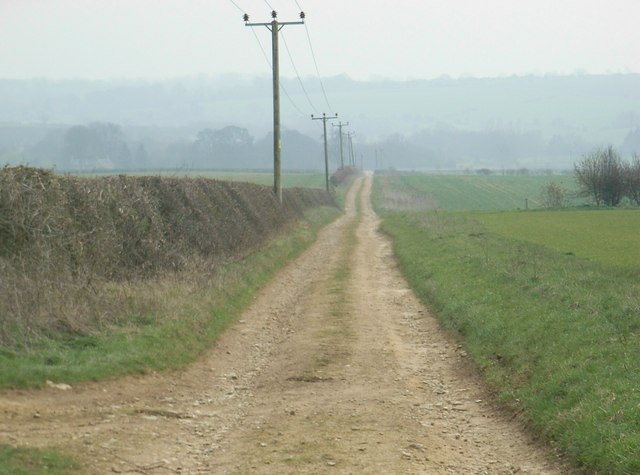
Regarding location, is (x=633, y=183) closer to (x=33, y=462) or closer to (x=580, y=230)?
(x=580, y=230)

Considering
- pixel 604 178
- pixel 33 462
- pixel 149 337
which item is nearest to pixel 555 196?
pixel 604 178

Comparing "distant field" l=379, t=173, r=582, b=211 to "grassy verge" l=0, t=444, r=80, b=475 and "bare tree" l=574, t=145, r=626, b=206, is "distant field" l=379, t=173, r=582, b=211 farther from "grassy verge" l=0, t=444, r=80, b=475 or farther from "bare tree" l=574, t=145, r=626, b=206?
"grassy verge" l=0, t=444, r=80, b=475

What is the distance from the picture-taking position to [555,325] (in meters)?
13.6

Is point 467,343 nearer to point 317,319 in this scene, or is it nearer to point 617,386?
point 317,319

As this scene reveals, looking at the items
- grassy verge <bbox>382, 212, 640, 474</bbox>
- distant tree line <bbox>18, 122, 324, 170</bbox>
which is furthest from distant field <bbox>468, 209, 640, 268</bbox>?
distant tree line <bbox>18, 122, 324, 170</bbox>

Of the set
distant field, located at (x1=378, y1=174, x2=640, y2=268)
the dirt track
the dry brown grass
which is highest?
the dry brown grass

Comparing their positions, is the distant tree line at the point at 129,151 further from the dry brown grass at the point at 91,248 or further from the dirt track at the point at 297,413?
the dirt track at the point at 297,413

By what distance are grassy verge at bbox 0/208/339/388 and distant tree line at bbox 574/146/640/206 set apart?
52.3 meters

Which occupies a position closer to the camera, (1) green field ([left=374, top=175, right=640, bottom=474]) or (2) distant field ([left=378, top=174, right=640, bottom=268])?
(1) green field ([left=374, top=175, right=640, bottom=474])

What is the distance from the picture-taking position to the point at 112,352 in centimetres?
1216

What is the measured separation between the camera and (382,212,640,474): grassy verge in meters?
8.89

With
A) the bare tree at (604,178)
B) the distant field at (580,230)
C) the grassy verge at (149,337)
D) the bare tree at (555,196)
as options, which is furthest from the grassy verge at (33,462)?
the bare tree at (555,196)

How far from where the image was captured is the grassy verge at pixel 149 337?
10.9 m

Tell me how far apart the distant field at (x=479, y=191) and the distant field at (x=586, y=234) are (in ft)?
107
